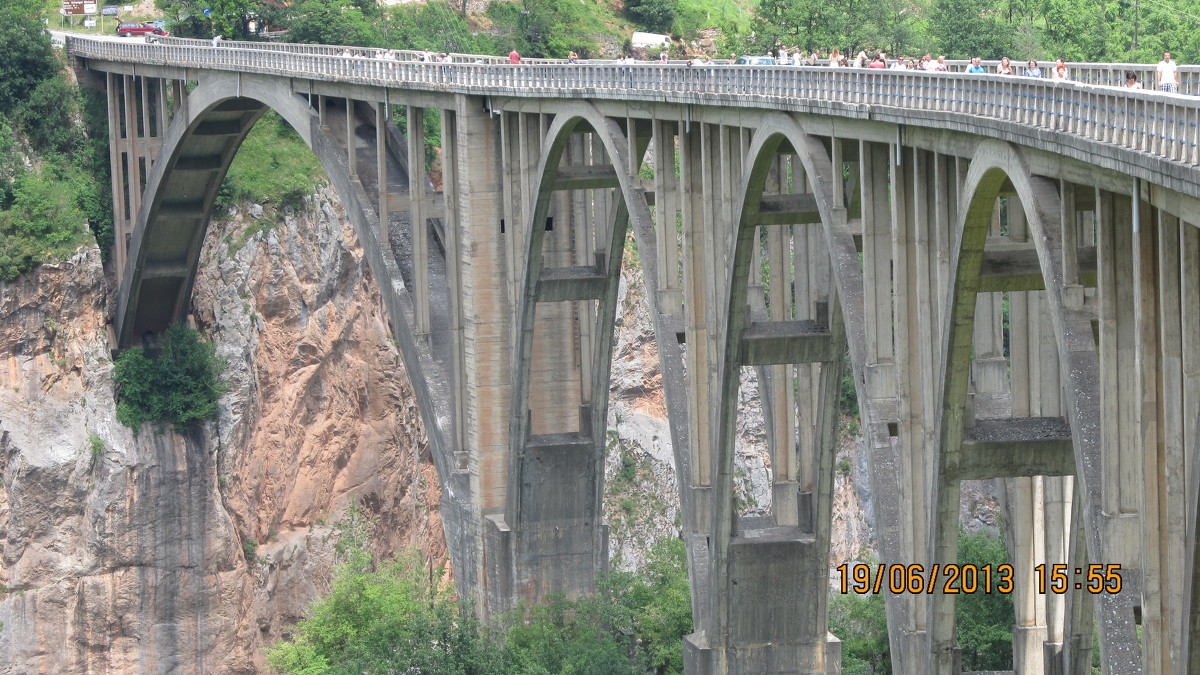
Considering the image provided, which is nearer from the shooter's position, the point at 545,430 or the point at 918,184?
the point at 918,184

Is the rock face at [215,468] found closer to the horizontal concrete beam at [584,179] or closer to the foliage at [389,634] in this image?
the foliage at [389,634]

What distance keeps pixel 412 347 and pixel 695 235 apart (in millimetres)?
18467

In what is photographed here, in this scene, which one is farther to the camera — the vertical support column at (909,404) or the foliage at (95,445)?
the foliage at (95,445)

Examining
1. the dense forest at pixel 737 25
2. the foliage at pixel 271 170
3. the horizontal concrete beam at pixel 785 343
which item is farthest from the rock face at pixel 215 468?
the horizontal concrete beam at pixel 785 343

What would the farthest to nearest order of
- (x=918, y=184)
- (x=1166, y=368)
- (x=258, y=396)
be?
(x=258, y=396), (x=918, y=184), (x=1166, y=368)

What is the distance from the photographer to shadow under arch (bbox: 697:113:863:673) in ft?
117

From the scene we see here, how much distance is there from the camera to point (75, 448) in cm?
7175

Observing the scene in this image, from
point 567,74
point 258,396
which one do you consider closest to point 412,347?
point 567,74

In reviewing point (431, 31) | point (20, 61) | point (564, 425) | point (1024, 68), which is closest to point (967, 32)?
point (431, 31)

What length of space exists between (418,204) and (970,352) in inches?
1145

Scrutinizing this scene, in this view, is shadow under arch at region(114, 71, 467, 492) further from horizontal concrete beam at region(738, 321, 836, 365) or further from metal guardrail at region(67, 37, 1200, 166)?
horizontal concrete beam at region(738, 321, 836, 365)

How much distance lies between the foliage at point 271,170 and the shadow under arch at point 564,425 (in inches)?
934

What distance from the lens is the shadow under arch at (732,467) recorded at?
117 ft

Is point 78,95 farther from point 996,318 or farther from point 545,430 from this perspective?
point 996,318
